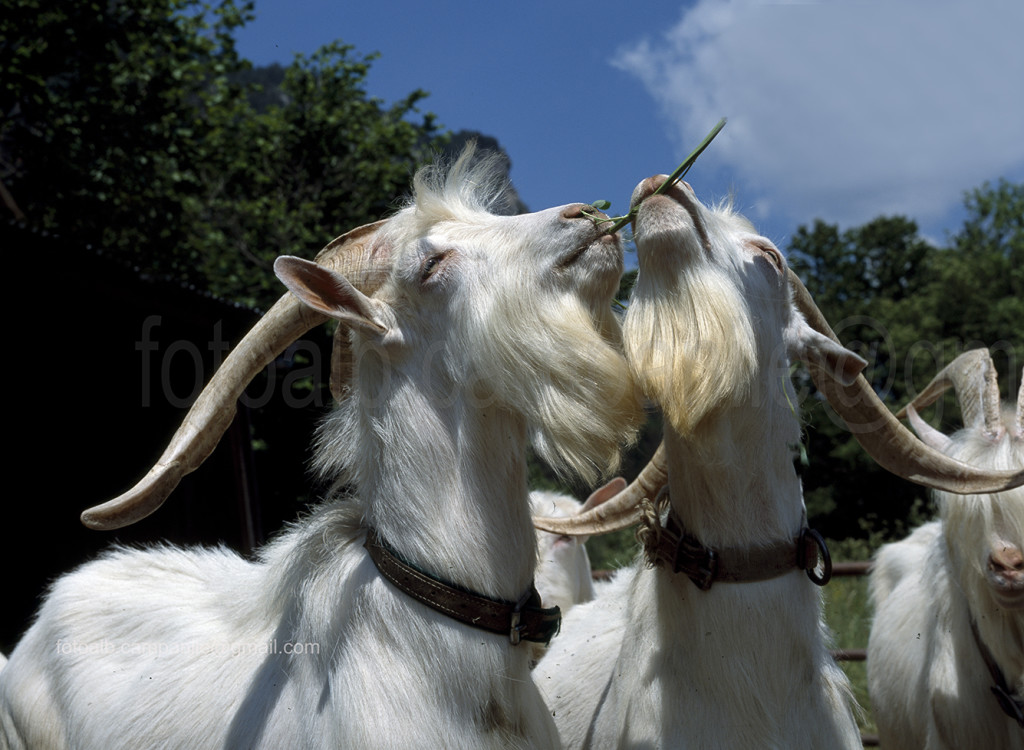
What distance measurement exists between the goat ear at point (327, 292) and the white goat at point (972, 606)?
2.44m

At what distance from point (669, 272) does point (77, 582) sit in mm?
2097

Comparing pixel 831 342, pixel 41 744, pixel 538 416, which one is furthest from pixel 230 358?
pixel 831 342

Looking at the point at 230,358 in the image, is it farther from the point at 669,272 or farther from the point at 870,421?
the point at 870,421

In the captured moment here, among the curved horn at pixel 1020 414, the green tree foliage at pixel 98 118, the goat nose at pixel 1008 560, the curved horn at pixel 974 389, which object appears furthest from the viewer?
the green tree foliage at pixel 98 118

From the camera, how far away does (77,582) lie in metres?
2.77

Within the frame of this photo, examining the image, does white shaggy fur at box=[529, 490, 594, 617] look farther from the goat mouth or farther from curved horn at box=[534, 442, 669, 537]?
the goat mouth

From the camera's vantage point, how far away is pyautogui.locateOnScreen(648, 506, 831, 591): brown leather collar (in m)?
2.24

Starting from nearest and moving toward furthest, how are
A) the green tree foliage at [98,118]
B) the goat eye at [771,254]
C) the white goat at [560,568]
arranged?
the goat eye at [771,254], the white goat at [560,568], the green tree foliage at [98,118]

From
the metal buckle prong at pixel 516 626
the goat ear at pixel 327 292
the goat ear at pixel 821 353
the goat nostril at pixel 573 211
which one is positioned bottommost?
the metal buckle prong at pixel 516 626

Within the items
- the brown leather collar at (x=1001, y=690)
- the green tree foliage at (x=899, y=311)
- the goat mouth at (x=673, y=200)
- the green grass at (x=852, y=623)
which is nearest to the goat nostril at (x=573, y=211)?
the goat mouth at (x=673, y=200)

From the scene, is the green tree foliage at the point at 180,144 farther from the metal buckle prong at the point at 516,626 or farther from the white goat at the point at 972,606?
the metal buckle prong at the point at 516,626

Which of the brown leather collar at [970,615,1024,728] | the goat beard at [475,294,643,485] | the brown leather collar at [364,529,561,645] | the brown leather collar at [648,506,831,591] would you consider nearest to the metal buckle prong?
the brown leather collar at [364,529,561,645]

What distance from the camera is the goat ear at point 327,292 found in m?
2.03

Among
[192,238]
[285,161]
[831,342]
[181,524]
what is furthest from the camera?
[285,161]
